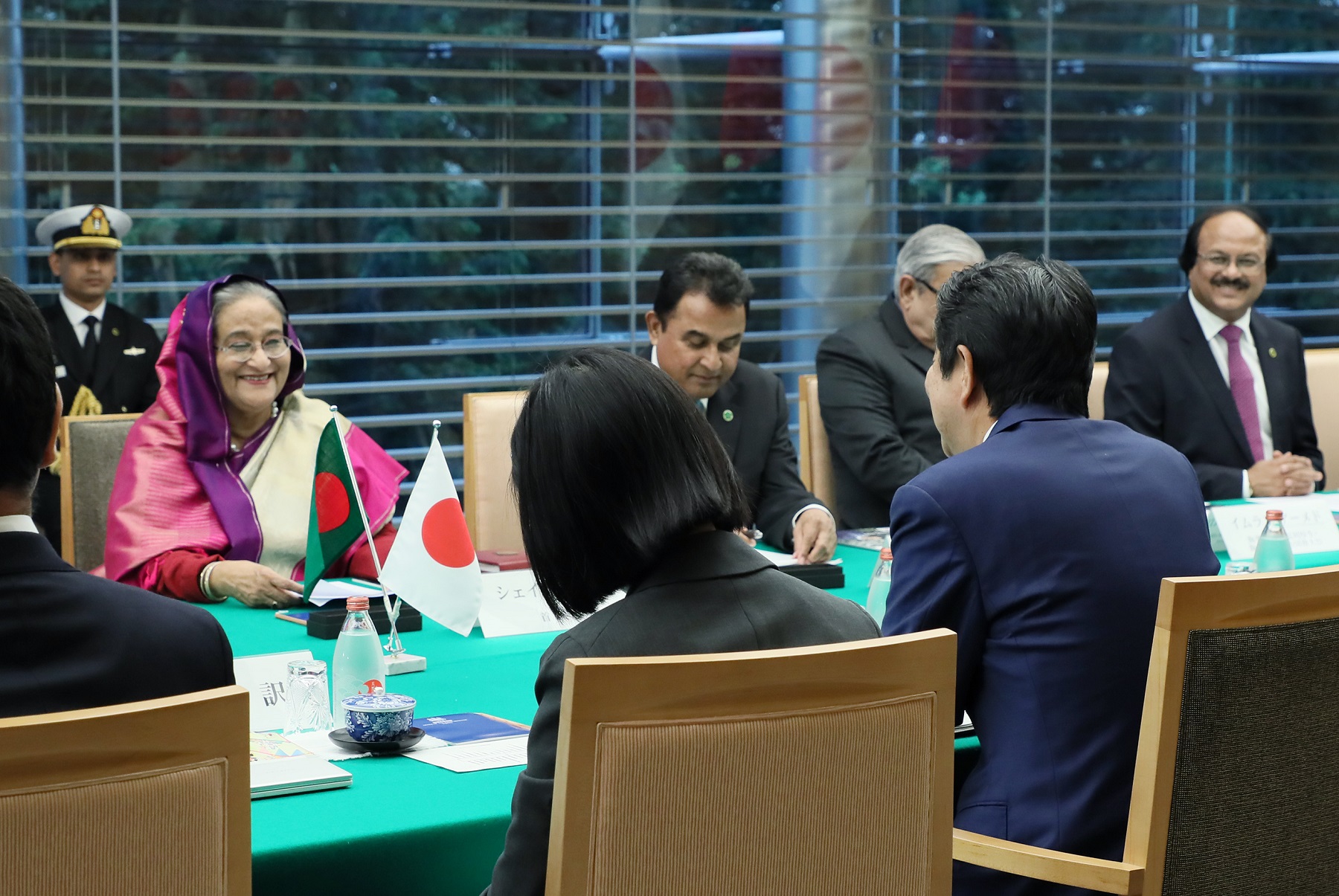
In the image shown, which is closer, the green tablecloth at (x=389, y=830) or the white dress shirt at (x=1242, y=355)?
the green tablecloth at (x=389, y=830)

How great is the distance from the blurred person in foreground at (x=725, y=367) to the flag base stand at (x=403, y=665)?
1.33 m

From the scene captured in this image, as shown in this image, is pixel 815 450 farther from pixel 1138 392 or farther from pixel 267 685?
pixel 267 685

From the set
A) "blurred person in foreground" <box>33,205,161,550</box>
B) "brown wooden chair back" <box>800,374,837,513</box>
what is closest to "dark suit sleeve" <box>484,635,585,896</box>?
"brown wooden chair back" <box>800,374,837,513</box>

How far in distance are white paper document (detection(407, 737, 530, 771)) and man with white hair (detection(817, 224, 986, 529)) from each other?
220 centimetres

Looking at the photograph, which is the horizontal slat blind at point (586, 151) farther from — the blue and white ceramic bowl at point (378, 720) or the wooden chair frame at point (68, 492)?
the blue and white ceramic bowl at point (378, 720)

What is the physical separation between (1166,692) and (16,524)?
1.29m

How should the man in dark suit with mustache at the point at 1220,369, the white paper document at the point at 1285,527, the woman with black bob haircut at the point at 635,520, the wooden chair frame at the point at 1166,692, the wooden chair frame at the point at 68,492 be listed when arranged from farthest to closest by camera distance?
the man in dark suit with mustache at the point at 1220,369
the wooden chair frame at the point at 68,492
the white paper document at the point at 1285,527
the wooden chair frame at the point at 1166,692
the woman with black bob haircut at the point at 635,520

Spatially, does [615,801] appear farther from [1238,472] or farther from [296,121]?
[296,121]

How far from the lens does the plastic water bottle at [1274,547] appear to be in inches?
116

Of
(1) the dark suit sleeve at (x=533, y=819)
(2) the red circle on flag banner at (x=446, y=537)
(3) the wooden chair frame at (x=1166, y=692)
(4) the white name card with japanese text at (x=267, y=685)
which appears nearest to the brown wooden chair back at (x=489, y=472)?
(2) the red circle on flag banner at (x=446, y=537)

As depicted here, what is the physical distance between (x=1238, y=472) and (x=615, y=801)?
134 inches

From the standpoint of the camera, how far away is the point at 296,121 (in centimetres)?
550

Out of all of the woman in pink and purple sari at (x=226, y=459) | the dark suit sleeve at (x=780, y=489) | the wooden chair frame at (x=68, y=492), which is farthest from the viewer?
the dark suit sleeve at (x=780, y=489)


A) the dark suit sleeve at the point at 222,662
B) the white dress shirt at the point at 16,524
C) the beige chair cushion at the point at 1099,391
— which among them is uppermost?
the beige chair cushion at the point at 1099,391
